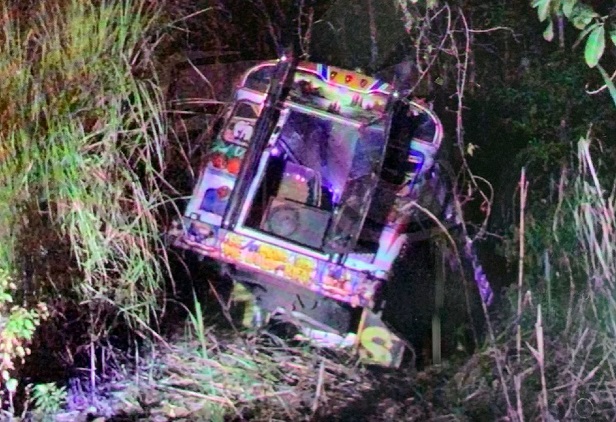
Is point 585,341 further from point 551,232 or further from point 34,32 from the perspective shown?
point 34,32

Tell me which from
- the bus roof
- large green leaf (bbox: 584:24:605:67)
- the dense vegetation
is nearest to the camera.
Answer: large green leaf (bbox: 584:24:605:67)

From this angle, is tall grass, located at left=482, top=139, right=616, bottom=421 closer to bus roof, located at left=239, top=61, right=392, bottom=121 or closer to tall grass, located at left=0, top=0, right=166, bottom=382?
bus roof, located at left=239, top=61, right=392, bottom=121

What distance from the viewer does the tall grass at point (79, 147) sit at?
3.33 meters

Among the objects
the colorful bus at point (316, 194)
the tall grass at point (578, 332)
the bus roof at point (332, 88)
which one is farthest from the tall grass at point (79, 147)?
the tall grass at point (578, 332)

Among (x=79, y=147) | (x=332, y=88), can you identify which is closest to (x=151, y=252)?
(x=79, y=147)

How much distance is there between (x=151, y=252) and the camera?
3637 millimetres

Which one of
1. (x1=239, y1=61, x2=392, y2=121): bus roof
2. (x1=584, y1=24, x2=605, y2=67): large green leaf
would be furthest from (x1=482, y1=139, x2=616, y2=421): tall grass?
(x1=239, y1=61, x2=392, y2=121): bus roof

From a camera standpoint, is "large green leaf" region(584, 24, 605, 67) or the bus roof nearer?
"large green leaf" region(584, 24, 605, 67)

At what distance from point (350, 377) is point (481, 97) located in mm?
1923

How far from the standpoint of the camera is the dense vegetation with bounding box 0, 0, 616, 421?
10.9 feet

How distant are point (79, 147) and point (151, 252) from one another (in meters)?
0.56

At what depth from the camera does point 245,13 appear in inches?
180

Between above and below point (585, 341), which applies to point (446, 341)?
below

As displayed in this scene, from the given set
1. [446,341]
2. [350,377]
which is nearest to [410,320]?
[446,341]
